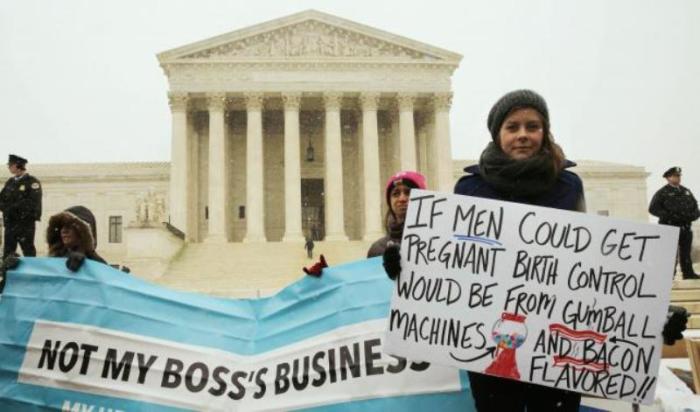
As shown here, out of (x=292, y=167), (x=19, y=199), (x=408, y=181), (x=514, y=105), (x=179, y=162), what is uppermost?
(x=514, y=105)

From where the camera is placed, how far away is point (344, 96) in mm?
36344

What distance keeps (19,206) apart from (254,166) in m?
25.0

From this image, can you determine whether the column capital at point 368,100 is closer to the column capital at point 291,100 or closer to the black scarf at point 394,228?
the column capital at point 291,100

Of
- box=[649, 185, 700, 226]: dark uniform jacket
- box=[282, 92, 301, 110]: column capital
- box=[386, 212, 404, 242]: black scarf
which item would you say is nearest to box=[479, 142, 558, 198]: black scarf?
box=[386, 212, 404, 242]: black scarf

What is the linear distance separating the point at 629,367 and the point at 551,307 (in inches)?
19.9

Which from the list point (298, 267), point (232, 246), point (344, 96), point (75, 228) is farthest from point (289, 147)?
point (75, 228)

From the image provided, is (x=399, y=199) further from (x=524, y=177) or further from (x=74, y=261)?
(x=74, y=261)

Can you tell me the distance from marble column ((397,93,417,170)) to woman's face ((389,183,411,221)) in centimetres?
3106

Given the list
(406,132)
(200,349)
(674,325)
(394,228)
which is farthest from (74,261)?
(406,132)

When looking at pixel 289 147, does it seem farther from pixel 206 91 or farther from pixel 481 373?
pixel 481 373

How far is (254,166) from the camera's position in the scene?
3506 centimetres

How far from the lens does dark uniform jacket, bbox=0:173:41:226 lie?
10141 millimetres

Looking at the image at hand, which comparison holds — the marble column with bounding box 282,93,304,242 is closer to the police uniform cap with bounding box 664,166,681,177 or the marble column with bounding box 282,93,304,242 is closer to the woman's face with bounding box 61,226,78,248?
the police uniform cap with bounding box 664,166,681,177

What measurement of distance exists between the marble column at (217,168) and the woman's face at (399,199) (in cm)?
3022
